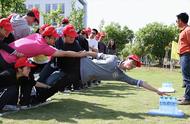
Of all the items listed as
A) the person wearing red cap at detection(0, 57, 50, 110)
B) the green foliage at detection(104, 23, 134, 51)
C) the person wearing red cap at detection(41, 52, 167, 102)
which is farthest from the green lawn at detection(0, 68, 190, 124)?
the green foliage at detection(104, 23, 134, 51)

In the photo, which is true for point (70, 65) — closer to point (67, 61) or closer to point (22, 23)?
point (67, 61)

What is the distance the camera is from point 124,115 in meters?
7.67

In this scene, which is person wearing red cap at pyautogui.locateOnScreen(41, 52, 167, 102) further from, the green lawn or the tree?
the tree

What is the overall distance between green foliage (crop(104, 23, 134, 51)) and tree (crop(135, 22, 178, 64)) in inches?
594

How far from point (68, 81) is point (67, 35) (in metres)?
0.90

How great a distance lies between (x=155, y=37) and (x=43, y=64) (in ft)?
139

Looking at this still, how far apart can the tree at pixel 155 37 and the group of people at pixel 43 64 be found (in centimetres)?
3984

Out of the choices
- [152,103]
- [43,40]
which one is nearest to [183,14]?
[152,103]

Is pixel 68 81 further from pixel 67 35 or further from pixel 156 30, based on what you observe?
pixel 156 30

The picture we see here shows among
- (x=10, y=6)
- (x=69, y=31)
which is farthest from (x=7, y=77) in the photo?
(x=10, y=6)

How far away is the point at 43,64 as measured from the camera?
30.9 ft

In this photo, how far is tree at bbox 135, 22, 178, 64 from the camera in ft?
161

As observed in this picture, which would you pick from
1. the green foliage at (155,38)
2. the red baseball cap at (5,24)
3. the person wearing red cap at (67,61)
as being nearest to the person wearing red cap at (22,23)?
the person wearing red cap at (67,61)

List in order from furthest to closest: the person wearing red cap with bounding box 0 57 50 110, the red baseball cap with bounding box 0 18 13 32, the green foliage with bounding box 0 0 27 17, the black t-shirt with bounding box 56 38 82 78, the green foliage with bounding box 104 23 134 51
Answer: the green foliage with bounding box 104 23 134 51 → the green foliage with bounding box 0 0 27 17 → the black t-shirt with bounding box 56 38 82 78 → the red baseball cap with bounding box 0 18 13 32 → the person wearing red cap with bounding box 0 57 50 110
